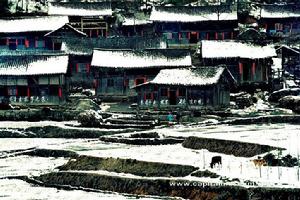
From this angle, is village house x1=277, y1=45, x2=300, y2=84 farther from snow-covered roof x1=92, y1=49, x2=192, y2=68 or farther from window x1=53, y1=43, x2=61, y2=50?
window x1=53, y1=43, x2=61, y2=50

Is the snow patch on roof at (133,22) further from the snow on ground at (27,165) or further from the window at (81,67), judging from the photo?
the snow on ground at (27,165)

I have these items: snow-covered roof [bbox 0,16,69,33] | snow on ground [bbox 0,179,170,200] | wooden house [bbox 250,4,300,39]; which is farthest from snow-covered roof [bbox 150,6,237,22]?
snow on ground [bbox 0,179,170,200]

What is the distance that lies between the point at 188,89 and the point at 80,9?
96.1 ft

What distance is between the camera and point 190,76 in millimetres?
69188

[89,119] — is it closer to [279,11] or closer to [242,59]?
[242,59]

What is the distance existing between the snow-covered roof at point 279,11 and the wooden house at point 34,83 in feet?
95.0

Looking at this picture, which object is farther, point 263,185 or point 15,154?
point 15,154

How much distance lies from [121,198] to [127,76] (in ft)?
118

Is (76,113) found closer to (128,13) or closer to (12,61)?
(12,61)

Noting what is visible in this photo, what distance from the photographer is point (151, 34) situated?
91.8 m

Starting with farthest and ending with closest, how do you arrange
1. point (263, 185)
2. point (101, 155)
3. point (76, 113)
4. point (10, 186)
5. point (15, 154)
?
point (76, 113), point (15, 154), point (101, 155), point (10, 186), point (263, 185)

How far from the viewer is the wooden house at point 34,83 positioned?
73.6 meters

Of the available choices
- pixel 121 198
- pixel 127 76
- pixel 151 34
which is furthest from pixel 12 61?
pixel 121 198

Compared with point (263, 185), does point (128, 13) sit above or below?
above
